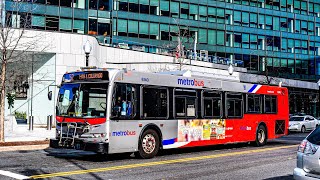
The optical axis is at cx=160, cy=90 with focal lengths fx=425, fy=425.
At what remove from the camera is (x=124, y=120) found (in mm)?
13195

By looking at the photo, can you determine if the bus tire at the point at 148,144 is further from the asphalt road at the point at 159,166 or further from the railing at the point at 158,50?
the railing at the point at 158,50

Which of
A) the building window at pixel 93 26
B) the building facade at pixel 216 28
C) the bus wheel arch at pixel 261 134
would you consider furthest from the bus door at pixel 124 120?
the building window at pixel 93 26

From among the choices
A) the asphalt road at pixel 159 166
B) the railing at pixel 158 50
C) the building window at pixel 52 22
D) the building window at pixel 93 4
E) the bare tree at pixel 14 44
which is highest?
the building window at pixel 93 4

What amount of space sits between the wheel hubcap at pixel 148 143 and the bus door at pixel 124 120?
42cm

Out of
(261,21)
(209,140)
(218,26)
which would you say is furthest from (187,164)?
(261,21)

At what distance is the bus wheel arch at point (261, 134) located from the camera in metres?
19.1

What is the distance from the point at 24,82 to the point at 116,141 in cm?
2077

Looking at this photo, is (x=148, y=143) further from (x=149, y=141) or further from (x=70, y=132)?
(x=70, y=132)

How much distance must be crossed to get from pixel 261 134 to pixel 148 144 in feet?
24.3

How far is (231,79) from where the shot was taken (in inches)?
722

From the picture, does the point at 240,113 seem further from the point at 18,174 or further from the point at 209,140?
the point at 18,174

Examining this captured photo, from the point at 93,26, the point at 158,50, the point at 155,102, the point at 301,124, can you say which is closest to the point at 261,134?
the point at 155,102

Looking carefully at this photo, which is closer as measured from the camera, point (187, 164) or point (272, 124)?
point (187, 164)

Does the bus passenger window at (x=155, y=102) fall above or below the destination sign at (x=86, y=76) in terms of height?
below
